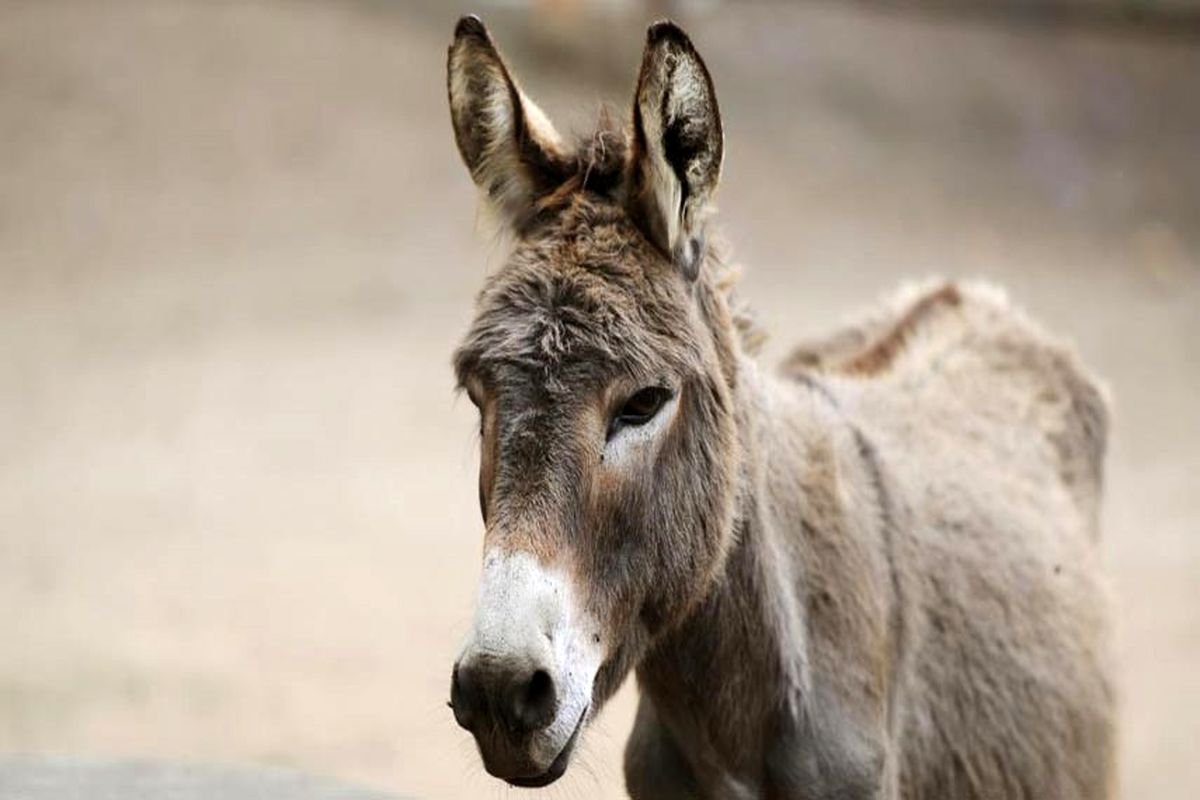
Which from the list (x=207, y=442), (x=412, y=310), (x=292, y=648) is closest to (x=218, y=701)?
(x=292, y=648)

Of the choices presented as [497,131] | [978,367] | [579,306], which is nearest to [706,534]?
[579,306]

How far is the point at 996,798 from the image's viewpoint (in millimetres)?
4320

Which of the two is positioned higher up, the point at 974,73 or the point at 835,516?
the point at 974,73

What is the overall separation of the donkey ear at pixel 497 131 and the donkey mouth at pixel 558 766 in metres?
1.13

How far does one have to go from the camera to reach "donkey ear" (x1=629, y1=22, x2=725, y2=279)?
130 inches

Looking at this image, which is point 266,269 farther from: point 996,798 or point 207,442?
point 996,798

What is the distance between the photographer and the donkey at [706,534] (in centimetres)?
314

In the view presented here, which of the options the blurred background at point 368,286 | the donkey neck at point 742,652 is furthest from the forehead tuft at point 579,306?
the blurred background at point 368,286

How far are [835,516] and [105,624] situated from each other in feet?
19.3

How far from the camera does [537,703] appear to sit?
2998 mm

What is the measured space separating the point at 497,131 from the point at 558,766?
1363mm

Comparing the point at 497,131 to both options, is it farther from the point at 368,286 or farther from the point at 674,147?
the point at 368,286

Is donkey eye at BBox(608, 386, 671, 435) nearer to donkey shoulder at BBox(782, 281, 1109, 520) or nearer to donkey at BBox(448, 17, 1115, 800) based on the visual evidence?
donkey at BBox(448, 17, 1115, 800)

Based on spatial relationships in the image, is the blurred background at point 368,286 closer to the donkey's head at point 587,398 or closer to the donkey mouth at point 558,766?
the donkey's head at point 587,398
